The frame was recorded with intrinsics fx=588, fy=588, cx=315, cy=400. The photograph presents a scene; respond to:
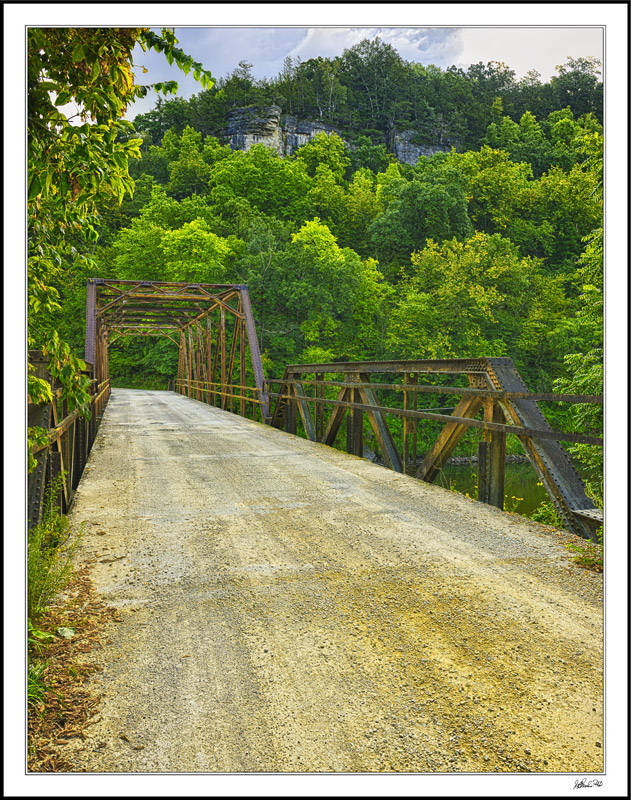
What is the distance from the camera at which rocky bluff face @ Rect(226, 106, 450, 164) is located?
54531 millimetres

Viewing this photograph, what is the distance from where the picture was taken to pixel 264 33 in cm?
218

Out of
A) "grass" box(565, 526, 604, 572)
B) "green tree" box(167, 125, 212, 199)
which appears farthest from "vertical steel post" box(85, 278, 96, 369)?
"green tree" box(167, 125, 212, 199)

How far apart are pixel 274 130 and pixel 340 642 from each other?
203ft

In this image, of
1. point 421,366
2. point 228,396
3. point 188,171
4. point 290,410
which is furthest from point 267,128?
point 421,366

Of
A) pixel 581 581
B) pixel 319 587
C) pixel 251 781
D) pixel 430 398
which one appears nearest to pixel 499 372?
Result: pixel 581 581

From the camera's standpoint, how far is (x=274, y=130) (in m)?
57.5

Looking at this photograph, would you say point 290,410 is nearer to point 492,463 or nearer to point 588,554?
point 492,463

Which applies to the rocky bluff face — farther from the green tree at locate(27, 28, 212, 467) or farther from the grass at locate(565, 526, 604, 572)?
the green tree at locate(27, 28, 212, 467)

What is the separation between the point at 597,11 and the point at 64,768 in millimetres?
2840

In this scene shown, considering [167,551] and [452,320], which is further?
[452,320]

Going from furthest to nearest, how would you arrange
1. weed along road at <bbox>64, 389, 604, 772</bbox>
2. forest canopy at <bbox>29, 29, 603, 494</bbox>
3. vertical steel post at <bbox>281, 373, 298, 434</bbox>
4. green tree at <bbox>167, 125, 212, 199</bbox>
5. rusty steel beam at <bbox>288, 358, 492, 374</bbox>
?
green tree at <bbox>167, 125, 212, 199</bbox> < forest canopy at <bbox>29, 29, 603, 494</bbox> < vertical steel post at <bbox>281, 373, 298, 434</bbox> < rusty steel beam at <bbox>288, 358, 492, 374</bbox> < weed along road at <bbox>64, 389, 604, 772</bbox>

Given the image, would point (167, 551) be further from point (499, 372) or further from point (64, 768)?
point (499, 372)

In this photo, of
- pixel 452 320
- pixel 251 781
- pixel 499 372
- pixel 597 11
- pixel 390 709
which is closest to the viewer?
pixel 251 781

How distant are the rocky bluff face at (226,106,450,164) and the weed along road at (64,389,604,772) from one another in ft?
177
